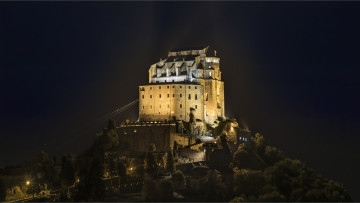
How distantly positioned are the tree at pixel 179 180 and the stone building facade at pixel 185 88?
22468mm

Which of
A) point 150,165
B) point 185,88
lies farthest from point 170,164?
point 185,88

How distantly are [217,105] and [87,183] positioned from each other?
1550 inches

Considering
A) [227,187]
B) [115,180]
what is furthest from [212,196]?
[115,180]

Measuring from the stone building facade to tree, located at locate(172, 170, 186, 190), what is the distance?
2247 cm

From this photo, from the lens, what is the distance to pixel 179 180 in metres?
82.4

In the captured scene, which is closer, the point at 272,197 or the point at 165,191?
the point at 165,191

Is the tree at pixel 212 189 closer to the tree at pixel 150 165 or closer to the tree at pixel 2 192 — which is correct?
the tree at pixel 150 165

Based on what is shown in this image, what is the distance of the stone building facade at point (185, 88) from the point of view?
10694 cm

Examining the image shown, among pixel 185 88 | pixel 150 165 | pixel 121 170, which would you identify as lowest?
pixel 121 170

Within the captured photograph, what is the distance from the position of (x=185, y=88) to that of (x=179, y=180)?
2815cm

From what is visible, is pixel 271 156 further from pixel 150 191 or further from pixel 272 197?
pixel 150 191

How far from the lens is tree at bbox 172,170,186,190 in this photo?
268 feet

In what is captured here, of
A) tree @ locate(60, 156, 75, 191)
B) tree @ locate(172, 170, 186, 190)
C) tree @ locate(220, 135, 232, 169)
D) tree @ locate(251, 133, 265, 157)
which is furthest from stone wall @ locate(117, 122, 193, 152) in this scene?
tree @ locate(60, 156, 75, 191)

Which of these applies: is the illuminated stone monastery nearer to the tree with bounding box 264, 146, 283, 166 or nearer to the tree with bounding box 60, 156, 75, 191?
the tree with bounding box 264, 146, 283, 166
